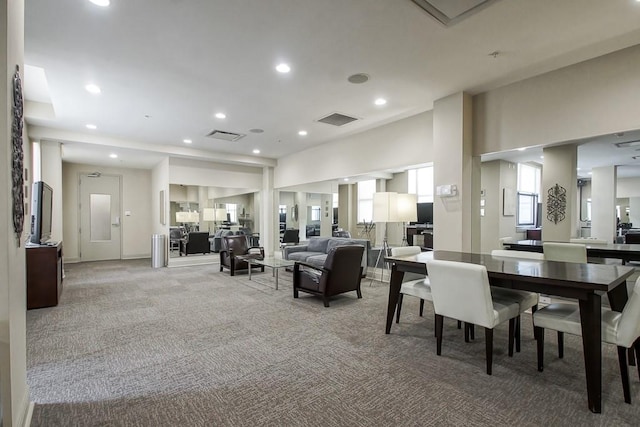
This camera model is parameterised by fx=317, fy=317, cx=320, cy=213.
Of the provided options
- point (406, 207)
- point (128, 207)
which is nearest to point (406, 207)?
point (406, 207)

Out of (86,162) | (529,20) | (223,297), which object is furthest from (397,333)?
(86,162)

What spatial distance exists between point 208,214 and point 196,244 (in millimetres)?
904

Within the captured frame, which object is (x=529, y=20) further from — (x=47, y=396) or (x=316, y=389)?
(x=47, y=396)

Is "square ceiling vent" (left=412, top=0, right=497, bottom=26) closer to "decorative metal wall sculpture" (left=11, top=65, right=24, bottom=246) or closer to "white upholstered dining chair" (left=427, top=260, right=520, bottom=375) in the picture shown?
"white upholstered dining chair" (left=427, top=260, right=520, bottom=375)

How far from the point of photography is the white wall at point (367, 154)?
205 inches

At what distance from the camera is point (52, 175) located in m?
6.36

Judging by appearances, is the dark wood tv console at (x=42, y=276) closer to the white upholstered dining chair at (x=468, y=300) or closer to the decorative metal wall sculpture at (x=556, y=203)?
the white upholstered dining chair at (x=468, y=300)

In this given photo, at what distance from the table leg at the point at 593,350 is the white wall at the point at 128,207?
10525 mm

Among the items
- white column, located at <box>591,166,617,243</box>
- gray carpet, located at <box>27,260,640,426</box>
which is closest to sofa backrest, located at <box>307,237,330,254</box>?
gray carpet, located at <box>27,260,640,426</box>

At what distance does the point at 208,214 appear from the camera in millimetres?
8742

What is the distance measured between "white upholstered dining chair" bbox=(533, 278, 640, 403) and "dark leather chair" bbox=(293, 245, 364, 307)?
2.39m

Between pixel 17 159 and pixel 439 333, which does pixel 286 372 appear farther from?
pixel 17 159

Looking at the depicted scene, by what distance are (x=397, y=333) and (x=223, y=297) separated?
2.74 meters

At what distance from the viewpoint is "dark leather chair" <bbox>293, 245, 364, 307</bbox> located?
4344mm
